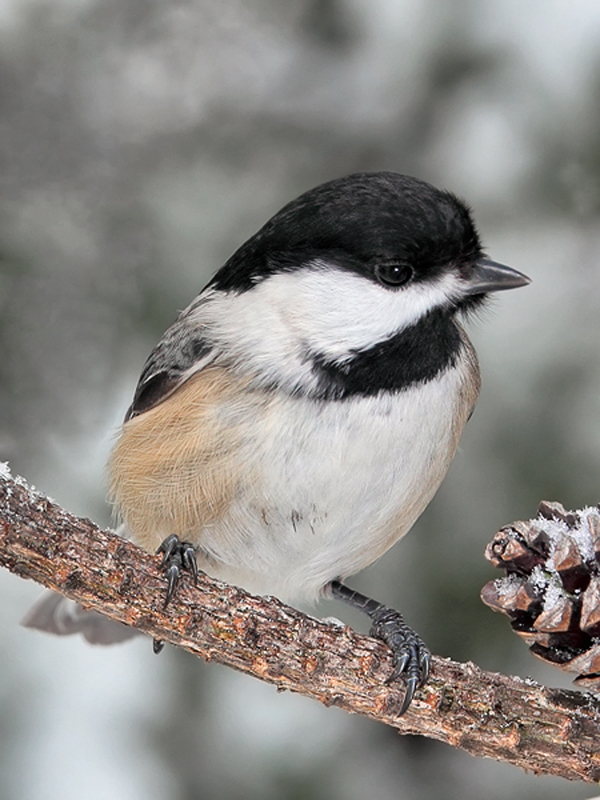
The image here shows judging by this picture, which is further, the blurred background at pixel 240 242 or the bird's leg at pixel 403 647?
the blurred background at pixel 240 242

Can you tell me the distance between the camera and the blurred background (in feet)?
5.75

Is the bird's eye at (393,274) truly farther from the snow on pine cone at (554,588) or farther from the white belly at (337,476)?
the snow on pine cone at (554,588)

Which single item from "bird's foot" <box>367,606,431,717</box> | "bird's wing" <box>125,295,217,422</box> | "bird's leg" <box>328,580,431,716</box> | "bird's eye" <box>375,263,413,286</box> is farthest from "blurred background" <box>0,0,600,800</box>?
"bird's eye" <box>375,263,413,286</box>

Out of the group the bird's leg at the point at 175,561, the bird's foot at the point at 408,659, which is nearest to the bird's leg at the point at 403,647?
the bird's foot at the point at 408,659

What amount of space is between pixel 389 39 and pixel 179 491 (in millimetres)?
1110

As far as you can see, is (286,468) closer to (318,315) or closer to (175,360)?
(318,315)

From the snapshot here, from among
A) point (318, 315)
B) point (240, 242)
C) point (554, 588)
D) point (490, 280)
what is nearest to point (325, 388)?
point (318, 315)

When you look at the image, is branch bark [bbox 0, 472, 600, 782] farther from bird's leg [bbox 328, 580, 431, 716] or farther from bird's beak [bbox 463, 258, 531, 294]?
bird's beak [bbox 463, 258, 531, 294]

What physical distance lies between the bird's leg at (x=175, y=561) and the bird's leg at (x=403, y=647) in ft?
0.94

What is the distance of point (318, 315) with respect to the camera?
4.31 ft

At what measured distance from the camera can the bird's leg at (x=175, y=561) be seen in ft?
3.77

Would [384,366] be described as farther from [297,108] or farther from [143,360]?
[297,108]

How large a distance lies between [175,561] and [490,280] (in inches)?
24.1

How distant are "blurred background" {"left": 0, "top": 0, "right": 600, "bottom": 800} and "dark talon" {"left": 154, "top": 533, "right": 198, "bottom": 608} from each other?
0.51m
